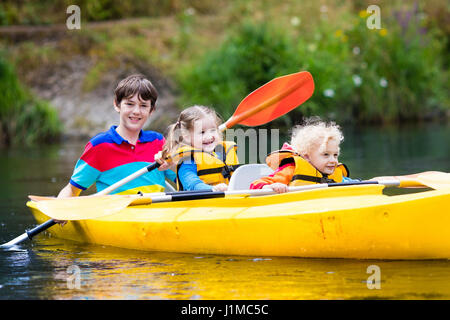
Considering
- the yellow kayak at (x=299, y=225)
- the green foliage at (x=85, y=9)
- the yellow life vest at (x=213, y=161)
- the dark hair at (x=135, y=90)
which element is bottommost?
the yellow kayak at (x=299, y=225)

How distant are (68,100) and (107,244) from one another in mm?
8231

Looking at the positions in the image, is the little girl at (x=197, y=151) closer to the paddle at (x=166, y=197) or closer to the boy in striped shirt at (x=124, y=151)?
the boy in striped shirt at (x=124, y=151)

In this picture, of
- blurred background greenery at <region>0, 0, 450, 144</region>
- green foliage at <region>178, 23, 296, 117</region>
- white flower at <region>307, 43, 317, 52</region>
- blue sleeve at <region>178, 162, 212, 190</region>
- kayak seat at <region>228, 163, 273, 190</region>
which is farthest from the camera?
white flower at <region>307, 43, 317, 52</region>

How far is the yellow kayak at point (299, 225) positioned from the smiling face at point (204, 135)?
0.39m

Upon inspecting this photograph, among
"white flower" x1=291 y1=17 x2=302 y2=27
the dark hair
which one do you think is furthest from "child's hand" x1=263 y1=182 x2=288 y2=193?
"white flower" x1=291 y1=17 x2=302 y2=27

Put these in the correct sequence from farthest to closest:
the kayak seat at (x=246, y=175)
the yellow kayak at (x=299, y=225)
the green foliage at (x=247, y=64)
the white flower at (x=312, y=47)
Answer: the white flower at (x=312, y=47)
the green foliage at (x=247, y=64)
the kayak seat at (x=246, y=175)
the yellow kayak at (x=299, y=225)

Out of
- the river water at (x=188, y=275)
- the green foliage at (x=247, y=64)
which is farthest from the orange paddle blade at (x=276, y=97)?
the green foliage at (x=247, y=64)

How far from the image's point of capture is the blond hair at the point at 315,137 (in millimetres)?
4215

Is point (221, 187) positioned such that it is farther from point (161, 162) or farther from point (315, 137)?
point (315, 137)

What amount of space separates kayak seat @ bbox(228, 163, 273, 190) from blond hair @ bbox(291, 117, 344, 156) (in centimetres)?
27

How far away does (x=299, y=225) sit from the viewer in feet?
12.7

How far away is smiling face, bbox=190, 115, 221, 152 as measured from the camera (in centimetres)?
464

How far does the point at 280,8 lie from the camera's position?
14594 mm

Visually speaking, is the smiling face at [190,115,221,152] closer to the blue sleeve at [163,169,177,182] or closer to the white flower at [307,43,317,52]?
the blue sleeve at [163,169,177,182]
